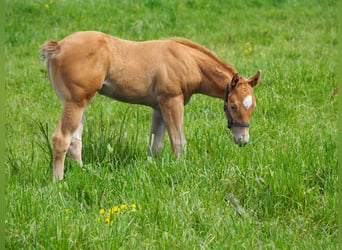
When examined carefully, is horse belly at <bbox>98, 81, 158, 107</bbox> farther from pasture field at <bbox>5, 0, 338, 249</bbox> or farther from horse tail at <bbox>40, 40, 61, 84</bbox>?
horse tail at <bbox>40, 40, 61, 84</bbox>

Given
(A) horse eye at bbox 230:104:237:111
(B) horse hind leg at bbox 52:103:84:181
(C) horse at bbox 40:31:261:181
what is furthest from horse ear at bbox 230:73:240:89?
(B) horse hind leg at bbox 52:103:84:181

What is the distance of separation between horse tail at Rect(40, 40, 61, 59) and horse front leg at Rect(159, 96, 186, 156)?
1.11 meters

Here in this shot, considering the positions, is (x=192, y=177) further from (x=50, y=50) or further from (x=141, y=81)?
(x=50, y=50)

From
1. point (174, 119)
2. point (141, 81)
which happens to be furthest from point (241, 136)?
point (141, 81)

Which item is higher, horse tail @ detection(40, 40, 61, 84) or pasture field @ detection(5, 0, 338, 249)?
horse tail @ detection(40, 40, 61, 84)

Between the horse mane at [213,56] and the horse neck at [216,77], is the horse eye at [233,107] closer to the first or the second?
the horse neck at [216,77]

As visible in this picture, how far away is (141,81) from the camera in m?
6.75

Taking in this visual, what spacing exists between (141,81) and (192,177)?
1382mm

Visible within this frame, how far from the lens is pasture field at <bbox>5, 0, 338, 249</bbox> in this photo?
4.71 meters

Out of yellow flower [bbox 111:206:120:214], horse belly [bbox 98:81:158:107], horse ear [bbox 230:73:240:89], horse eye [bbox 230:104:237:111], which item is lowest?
yellow flower [bbox 111:206:120:214]

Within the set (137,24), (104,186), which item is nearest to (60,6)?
(137,24)

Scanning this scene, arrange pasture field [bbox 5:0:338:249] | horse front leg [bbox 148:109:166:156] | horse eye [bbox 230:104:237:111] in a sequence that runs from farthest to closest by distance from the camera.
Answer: horse front leg [bbox 148:109:166:156]
horse eye [bbox 230:104:237:111]
pasture field [bbox 5:0:338:249]

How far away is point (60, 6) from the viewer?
49.1 ft

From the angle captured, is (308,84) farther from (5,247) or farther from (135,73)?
(5,247)
